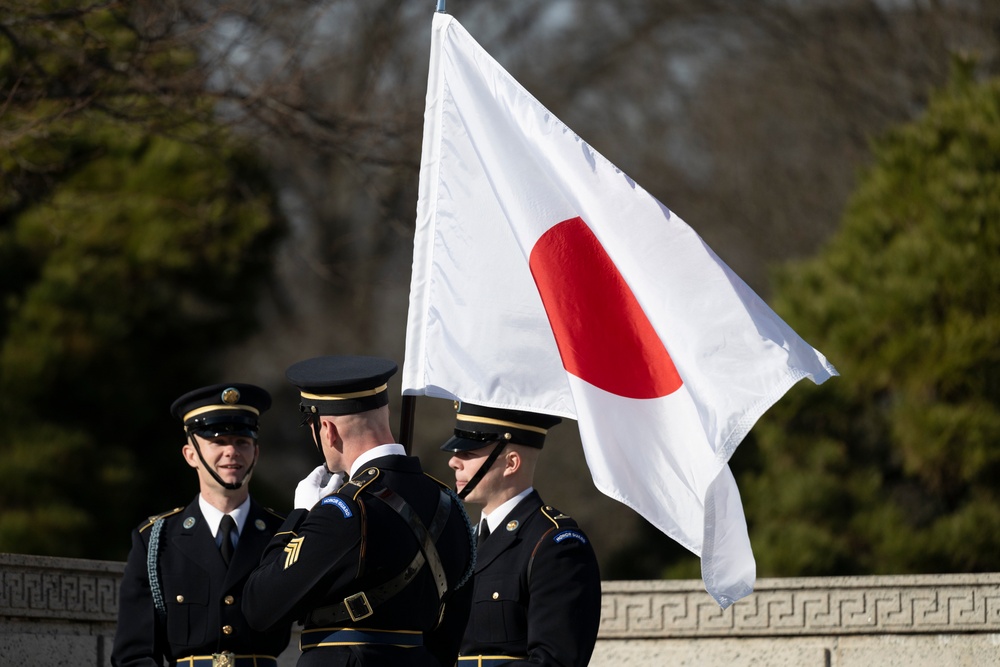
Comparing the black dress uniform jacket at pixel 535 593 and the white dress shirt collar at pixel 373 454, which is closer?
the white dress shirt collar at pixel 373 454

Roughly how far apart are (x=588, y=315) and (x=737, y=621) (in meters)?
3.16

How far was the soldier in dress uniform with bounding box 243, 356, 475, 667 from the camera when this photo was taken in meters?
4.13

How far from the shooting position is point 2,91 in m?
8.50

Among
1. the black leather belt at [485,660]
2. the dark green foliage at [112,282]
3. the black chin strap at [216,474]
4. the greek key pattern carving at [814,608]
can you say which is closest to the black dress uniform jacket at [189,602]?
the black chin strap at [216,474]

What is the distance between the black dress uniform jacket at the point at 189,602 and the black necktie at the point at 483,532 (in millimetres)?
748

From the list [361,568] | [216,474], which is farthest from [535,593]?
[216,474]

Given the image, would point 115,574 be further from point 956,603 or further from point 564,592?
point 956,603

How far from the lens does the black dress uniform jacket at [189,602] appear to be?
5.40 meters

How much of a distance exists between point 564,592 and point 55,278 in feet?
21.1

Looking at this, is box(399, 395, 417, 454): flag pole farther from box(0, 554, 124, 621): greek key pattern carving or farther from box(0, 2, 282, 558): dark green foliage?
box(0, 2, 282, 558): dark green foliage

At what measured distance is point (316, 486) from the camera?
477 centimetres

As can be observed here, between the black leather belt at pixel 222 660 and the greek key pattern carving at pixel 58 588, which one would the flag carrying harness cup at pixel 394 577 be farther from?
the greek key pattern carving at pixel 58 588

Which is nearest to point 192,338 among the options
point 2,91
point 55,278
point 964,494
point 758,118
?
point 55,278

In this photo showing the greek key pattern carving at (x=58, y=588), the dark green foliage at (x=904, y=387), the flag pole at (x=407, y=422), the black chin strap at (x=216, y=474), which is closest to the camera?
the flag pole at (x=407, y=422)
